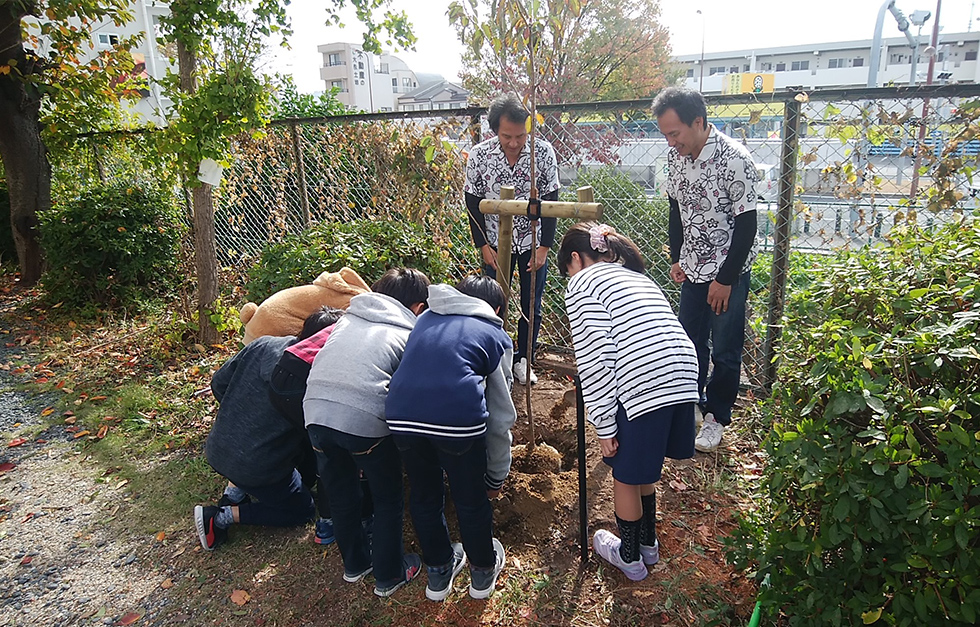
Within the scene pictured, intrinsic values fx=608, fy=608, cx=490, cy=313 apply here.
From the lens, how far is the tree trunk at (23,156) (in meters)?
6.48

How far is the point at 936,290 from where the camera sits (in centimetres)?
173

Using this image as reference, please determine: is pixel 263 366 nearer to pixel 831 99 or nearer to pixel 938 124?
pixel 831 99

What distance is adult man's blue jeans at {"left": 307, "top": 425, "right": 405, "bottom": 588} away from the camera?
2.26 metres

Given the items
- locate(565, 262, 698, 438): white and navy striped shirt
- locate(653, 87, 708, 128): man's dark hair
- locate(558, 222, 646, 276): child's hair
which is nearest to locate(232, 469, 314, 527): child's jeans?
→ locate(565, 262, 698, 438): white and navy striped shirt

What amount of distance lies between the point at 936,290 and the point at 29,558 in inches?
147

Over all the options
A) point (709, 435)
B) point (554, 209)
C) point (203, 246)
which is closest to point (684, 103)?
point (554, 209)

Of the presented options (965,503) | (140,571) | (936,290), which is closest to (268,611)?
(140,571)

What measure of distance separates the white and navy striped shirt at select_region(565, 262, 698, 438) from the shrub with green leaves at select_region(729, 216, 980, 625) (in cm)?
36

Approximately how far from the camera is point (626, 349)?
7.13ft

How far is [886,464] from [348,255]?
294cm

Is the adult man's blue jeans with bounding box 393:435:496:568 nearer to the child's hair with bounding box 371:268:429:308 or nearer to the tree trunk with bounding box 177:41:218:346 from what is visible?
the child's hair with bounding box 371:268:429:308

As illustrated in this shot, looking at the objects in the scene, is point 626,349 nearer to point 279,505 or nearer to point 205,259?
point 279,505

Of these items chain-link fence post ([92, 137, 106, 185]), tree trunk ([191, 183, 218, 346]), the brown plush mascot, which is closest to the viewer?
the brown plush mascot

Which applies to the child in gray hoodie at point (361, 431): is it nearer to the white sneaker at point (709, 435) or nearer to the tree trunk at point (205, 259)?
the white sneaker at point (709, 435)
